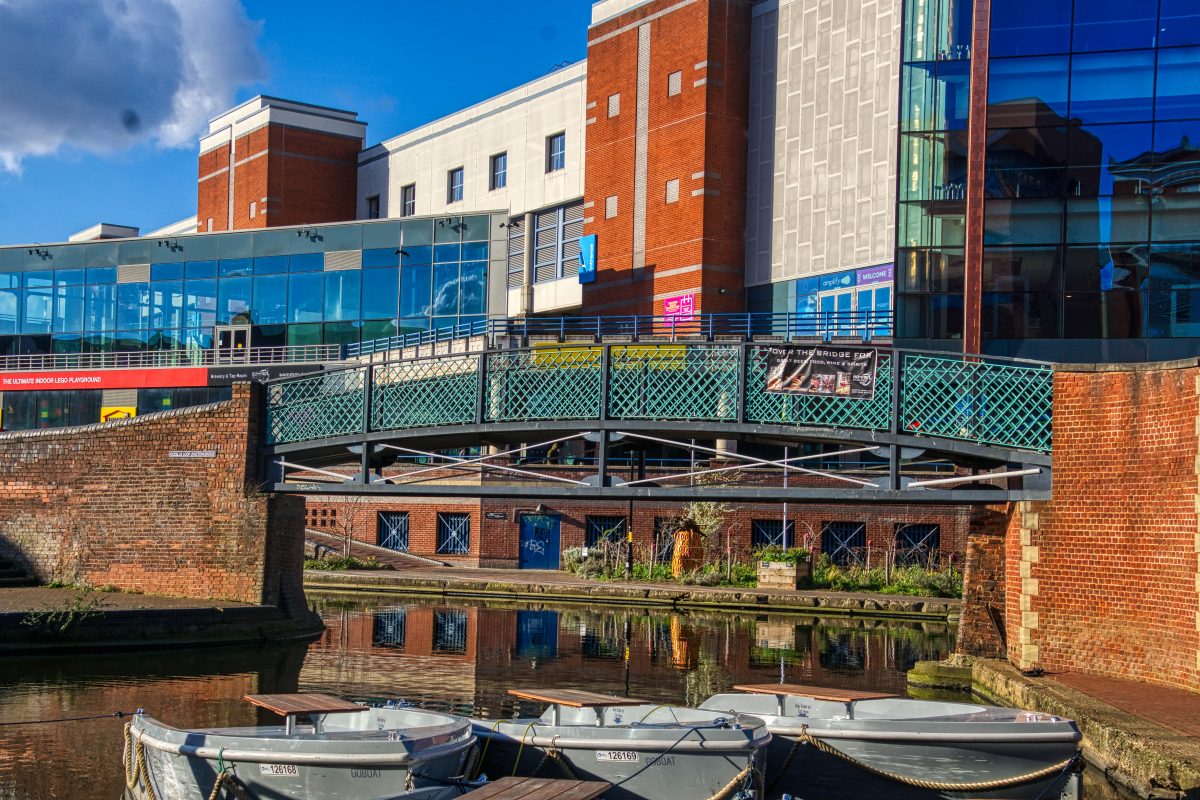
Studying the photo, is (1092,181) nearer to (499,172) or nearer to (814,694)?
(814,694)

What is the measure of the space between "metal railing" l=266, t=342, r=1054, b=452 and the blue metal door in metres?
17.4

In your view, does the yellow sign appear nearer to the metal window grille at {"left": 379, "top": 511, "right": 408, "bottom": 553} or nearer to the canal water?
the metal window grille at {"left": 379, "top": 511, "right": 408, "bottom": 553}

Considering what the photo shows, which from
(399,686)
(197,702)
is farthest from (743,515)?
(197,702)

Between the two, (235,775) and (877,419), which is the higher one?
(877,419)

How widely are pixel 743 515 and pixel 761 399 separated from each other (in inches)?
751

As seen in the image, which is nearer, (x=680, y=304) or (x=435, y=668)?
(x=435, y=668)

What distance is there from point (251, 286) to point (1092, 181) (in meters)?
33.3

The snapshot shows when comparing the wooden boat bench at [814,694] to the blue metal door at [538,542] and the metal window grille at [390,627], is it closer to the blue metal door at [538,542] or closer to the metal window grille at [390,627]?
the metal window grille at [390,627]

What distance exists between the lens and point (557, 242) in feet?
155

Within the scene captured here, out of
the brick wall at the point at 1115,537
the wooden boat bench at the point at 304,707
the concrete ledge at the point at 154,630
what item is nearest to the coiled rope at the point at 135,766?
the wooden boat bench at the point at 304,707

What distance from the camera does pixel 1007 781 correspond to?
1090 cm

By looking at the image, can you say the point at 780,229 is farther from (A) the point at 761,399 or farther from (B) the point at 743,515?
(A) the point at 761,399

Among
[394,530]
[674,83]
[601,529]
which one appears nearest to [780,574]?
[601,529]

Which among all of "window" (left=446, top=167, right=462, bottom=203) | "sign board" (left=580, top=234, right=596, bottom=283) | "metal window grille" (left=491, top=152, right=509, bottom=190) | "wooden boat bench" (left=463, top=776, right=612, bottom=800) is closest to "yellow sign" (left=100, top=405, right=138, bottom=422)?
"window" (left=446, top=167, right=462, bottom=203)
